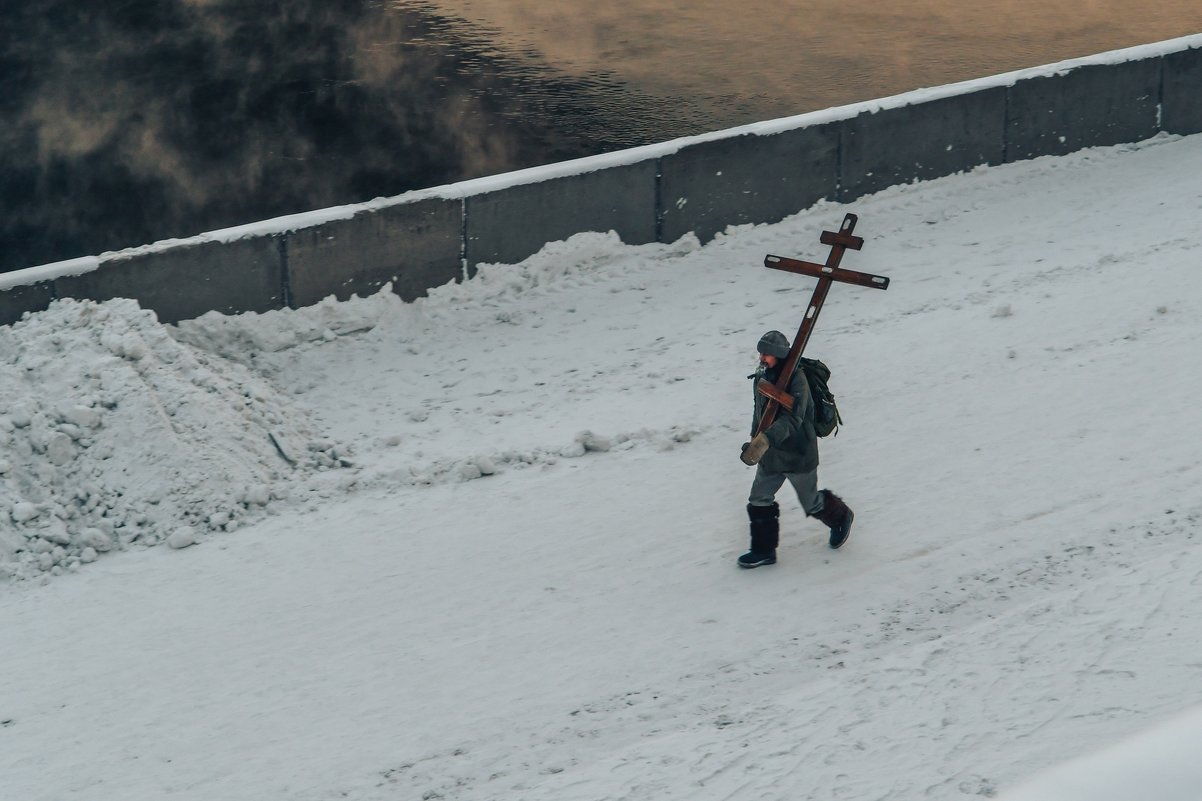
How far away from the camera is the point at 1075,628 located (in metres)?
7.95

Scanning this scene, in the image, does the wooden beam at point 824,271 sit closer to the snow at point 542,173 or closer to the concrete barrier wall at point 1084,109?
the snow at point 542,173

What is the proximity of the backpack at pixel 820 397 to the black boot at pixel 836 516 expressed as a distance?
426 mm

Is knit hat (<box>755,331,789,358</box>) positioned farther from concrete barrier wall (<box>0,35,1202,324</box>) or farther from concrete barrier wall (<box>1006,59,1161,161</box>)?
concrete barrier wall (<box>1006,59,1161,161</box>)

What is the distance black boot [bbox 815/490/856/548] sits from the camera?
8906 millimetres

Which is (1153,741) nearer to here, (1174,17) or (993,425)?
(993,425)

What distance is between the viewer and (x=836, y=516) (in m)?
8.95

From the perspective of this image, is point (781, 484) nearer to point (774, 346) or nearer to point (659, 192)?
point (774, 346)

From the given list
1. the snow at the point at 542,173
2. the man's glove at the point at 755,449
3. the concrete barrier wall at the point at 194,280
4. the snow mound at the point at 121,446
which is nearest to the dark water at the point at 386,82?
the snow at the point at 542,173

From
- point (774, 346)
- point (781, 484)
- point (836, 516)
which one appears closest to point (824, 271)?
point (774, 346)

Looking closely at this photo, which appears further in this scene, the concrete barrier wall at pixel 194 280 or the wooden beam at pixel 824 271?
the concrete barrier wall at pixel 194 280

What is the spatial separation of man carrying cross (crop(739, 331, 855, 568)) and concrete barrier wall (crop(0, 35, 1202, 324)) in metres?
4.85

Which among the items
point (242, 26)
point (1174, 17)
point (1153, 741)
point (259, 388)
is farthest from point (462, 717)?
point (1174, 17)

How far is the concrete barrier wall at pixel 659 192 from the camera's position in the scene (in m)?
11.9

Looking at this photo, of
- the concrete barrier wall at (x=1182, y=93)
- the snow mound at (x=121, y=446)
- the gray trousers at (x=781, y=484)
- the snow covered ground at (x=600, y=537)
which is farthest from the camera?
the concrete barrier wall at (x=1182, y=93)
